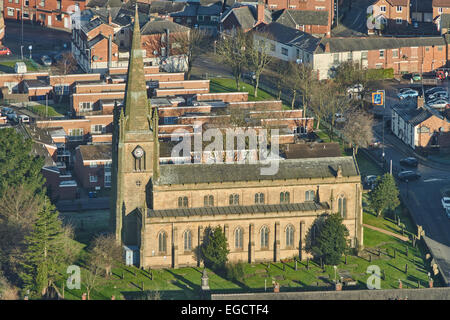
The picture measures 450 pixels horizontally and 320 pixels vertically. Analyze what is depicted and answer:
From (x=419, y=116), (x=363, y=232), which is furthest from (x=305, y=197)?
(x=419, y=116)

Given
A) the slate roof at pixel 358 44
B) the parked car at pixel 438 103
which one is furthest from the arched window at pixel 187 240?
the slate roof at pixel 358 44

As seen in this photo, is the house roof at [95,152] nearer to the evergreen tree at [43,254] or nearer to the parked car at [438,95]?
the evergreen tree at [43,254]

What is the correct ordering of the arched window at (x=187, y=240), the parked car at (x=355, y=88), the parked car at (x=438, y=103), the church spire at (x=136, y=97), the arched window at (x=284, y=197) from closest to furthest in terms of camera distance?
the arched window at (x=187, y=240)
the church spire at (x=136, y=97)
the arched window at (x=284, y=197)
the parked car at (x=438, y=103)
the parked car at (x=355, y=88)

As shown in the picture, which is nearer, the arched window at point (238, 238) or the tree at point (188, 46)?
the arched window at point (238, 238)

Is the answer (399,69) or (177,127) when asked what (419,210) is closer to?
(177,127)

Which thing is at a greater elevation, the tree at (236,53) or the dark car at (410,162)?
the tree at (236,53)

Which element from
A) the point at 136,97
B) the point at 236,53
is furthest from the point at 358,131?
the point at 136,97

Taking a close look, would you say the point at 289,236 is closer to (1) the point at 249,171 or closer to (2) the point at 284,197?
(2) the point at 284,197
